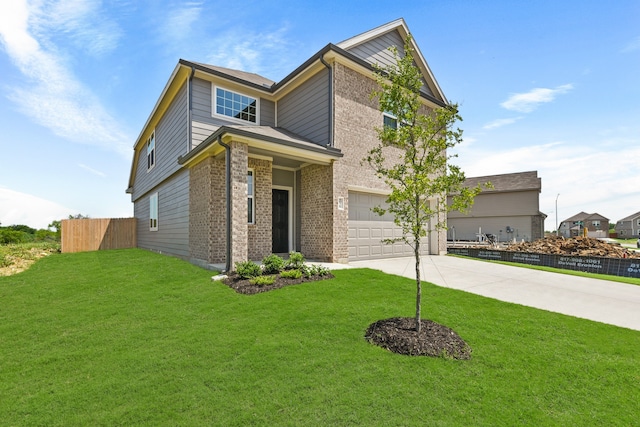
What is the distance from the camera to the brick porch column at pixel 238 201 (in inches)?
288

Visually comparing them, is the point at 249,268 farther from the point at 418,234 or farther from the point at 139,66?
the point at 139,66

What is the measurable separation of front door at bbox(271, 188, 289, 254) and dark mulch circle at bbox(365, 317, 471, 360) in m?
6.85

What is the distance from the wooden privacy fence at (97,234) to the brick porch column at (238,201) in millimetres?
14271

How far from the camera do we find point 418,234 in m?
3.95

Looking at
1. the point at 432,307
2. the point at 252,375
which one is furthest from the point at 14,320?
the point at 432,307

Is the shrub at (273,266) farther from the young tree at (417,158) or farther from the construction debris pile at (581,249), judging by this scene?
the construction debris pile at (581,249)

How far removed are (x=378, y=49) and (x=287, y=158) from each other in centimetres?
593

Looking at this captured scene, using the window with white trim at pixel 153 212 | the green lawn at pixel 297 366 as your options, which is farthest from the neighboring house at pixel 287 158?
the green lawn at pixel 297 366

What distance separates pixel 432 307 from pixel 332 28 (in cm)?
954

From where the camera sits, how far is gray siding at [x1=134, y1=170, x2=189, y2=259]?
34.5ft

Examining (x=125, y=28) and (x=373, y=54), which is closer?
(x=125, y=28)

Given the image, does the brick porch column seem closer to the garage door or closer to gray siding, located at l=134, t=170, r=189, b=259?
gray siding, located at l=134, t=170, r=189, b=259

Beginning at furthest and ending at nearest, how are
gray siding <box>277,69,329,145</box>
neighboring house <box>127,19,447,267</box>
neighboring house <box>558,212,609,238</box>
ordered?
neighboring house <box>558,212,609,238</box>
gray siding <box>277,69,329,145</box>
neighboring house <box>127,19,447,267</box>

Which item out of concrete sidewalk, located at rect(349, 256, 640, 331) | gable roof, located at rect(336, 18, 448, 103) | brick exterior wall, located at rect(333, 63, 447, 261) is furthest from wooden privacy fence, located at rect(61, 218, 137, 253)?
gable roof, located at rect(336, 18, 448, 103)
